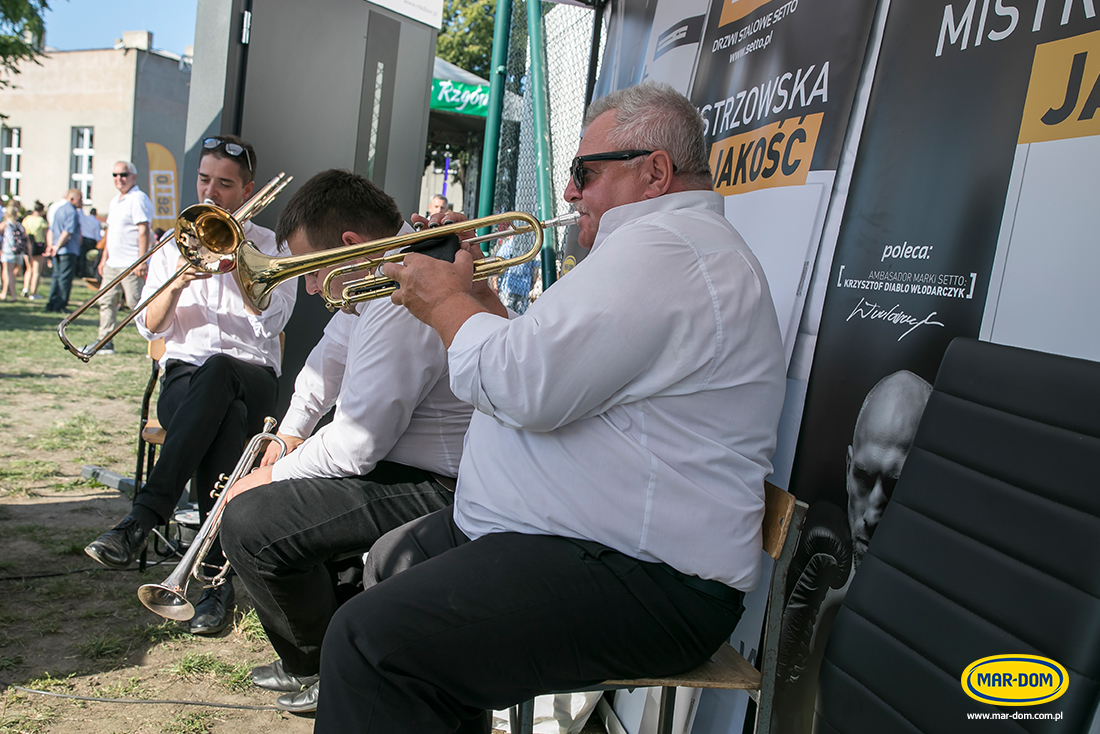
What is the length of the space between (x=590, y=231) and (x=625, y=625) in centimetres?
98

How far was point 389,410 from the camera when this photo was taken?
2.13 meters

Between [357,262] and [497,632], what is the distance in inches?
45.1

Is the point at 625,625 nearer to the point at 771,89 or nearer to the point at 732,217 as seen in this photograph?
the point at 732,217

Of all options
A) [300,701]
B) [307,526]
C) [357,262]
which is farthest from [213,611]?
[357,262]

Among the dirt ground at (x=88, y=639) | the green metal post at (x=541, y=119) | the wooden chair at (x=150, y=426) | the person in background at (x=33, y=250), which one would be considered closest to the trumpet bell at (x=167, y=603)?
the dirt ground at (x=88, y=639)

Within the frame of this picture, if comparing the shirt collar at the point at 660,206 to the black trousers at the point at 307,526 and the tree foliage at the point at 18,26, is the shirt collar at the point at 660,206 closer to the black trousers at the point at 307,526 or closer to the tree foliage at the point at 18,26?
the black trousers at the point at 307,526

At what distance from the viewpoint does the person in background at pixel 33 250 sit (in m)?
14.3

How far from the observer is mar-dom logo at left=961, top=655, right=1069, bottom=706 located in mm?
1155

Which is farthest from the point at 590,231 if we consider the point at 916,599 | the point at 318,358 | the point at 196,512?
the point at 196,512

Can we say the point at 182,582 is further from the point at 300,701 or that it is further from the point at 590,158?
the point at 590,158

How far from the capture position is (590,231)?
198 cm

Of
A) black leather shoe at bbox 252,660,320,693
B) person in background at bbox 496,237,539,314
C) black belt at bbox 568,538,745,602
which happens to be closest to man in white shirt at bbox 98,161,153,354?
person in background at bbox 496,237,539,314

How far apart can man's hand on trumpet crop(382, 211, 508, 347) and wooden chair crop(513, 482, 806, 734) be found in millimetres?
781

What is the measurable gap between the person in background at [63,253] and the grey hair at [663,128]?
13.1m
